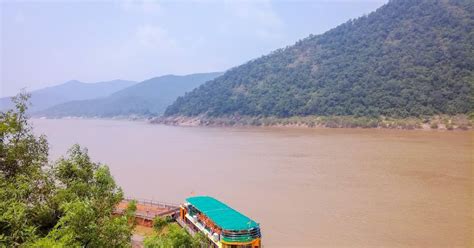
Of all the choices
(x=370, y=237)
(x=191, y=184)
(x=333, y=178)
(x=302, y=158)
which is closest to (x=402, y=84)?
(x=302, y=158)

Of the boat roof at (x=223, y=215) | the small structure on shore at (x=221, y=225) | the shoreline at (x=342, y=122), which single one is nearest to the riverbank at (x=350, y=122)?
the shoreline at (x=342, y=122)

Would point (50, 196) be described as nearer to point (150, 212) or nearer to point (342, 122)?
point (150, 212)

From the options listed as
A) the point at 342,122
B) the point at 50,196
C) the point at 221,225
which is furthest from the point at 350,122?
the point at 50,196

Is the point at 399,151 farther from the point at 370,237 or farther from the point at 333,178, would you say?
the point at 370,237

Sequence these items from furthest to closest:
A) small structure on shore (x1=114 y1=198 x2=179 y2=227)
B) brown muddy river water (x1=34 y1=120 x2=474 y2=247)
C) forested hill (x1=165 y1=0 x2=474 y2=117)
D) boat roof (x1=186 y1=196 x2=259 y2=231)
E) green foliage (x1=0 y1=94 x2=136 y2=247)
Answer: forested hill (x1=165 y1=0 x2=474 y2=117) → small structure on shore (x1=114 y1=198 x2=179 y2=227) → brown muddy river water (x1=34 y1=120 x2=474 y2=247) → boat roof (x1=186 y1=196 x2=259 y2=231) → green foliage (x1=0 y1=94 x2=136 y2=247)

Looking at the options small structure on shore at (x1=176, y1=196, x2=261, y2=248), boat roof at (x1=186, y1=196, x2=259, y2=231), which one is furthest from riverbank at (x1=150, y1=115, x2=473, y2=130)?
small structure on shore at (x1=176, y1=196, x2=261, y2=248)

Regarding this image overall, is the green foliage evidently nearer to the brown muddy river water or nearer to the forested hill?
the brown muddy river water

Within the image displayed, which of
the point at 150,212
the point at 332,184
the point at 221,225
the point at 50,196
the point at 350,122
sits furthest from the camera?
the point at 350,122
